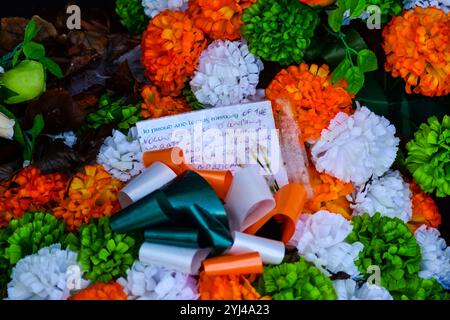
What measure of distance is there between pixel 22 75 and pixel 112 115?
0.18m

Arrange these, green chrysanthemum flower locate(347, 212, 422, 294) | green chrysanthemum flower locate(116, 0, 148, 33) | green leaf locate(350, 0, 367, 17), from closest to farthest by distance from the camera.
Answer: green chrysanthemum flower locate(347, 212, 422, 294)
green leaf locate(350, 0, 367, 17)
green chrysanthemum flower locate(116, 0, 148, 33)

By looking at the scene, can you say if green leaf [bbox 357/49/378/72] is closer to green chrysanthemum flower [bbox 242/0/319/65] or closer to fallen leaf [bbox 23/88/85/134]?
green chrysanthemum flower [bbox 242/0/319/65]

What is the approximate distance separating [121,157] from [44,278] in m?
0.28

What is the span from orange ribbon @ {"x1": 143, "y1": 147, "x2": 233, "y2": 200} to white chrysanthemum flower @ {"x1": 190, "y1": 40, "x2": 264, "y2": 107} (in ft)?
0.43

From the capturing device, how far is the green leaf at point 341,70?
3.82ft

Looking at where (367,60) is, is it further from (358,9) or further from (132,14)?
(132,14)

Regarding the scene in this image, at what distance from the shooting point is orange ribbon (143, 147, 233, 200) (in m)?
1.12

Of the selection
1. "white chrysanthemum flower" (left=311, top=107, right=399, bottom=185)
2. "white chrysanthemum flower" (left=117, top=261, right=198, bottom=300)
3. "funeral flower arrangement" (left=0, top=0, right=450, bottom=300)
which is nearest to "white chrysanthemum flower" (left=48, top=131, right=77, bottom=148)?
"funeral flower arrangement" (left=0, top=0, right=450, bottom=300)

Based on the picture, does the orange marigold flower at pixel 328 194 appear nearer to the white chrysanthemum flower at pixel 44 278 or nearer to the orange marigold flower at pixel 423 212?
the orange marigold flower at pixel 423 212

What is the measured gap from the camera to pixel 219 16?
1.18 meters

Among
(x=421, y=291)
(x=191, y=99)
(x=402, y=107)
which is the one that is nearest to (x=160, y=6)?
(x=191, y=99)

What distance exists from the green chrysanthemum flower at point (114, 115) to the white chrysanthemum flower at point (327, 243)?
0.39 meters
